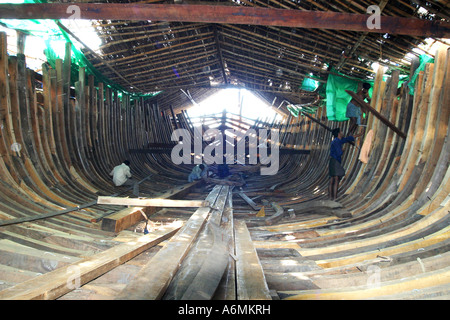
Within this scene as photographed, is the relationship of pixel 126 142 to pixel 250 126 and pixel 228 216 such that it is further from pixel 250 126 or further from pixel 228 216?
pixel 250 126

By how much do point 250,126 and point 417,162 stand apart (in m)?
11.4

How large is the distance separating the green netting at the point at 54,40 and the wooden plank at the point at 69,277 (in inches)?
177

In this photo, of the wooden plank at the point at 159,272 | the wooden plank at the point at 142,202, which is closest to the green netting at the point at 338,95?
the wooden plank at the point at 142,202

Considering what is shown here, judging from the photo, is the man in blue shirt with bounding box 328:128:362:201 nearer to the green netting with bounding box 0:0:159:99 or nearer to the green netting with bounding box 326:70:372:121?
the green netting with bounding box 326:70:372:121

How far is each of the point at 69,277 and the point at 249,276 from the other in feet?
3.17

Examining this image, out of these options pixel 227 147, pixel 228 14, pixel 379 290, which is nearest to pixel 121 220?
pixel 379 290

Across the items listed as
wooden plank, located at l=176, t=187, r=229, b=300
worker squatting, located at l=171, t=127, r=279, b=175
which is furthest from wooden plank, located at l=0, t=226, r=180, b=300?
worker squatting, located at l=171, t=127, r=279, b=175

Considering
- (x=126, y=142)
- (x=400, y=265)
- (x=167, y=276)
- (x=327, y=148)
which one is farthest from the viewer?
(x=126, y=142)

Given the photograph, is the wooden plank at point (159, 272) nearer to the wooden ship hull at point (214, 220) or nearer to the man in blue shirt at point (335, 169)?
the wooden ship hull at point (214, 220)

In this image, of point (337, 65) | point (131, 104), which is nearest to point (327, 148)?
point (337, 65)

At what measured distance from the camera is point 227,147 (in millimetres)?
15359

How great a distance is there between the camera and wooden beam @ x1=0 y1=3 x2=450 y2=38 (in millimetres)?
3592

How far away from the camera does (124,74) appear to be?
776 cm

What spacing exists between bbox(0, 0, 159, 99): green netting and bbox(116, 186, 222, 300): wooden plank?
462 centimetres
